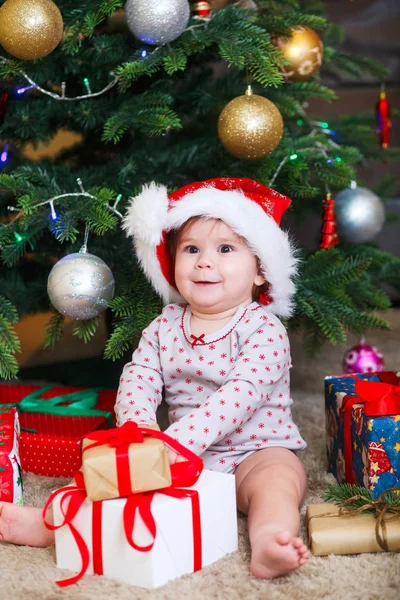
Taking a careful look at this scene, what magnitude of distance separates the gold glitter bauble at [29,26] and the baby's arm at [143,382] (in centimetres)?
54

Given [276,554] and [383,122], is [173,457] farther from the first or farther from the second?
[383,122]

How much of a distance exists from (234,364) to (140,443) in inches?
11.3

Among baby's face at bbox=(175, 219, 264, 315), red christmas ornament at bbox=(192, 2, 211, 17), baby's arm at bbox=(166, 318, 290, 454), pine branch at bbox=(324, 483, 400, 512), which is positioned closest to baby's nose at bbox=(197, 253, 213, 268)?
baby's face at bbox=(175, 219, 264, 315)

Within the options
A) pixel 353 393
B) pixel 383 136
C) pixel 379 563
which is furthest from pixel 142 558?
pixel 383 136

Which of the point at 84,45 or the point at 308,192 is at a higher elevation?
the point at 84,45

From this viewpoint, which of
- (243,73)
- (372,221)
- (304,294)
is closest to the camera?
(304,294)

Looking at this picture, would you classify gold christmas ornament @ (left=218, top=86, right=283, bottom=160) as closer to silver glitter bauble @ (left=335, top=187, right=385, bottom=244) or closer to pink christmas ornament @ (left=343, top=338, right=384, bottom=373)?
silver glitter bauble @ (left=335, top=187, right=385, bottom=244)

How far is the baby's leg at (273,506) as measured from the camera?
3.06 ft

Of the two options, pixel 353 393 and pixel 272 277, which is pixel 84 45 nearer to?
pixel 272 277

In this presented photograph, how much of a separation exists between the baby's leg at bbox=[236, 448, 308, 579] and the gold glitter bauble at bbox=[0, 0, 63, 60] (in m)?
0.82

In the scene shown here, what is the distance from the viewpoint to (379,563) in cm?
99

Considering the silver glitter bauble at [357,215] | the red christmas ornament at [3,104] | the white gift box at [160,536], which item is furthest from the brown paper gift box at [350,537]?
the red christmas ornament at [3,104]

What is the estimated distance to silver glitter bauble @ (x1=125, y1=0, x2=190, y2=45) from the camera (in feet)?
4.40

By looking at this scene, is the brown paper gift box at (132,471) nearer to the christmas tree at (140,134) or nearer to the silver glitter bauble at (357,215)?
the christmas tree at (140,134)
